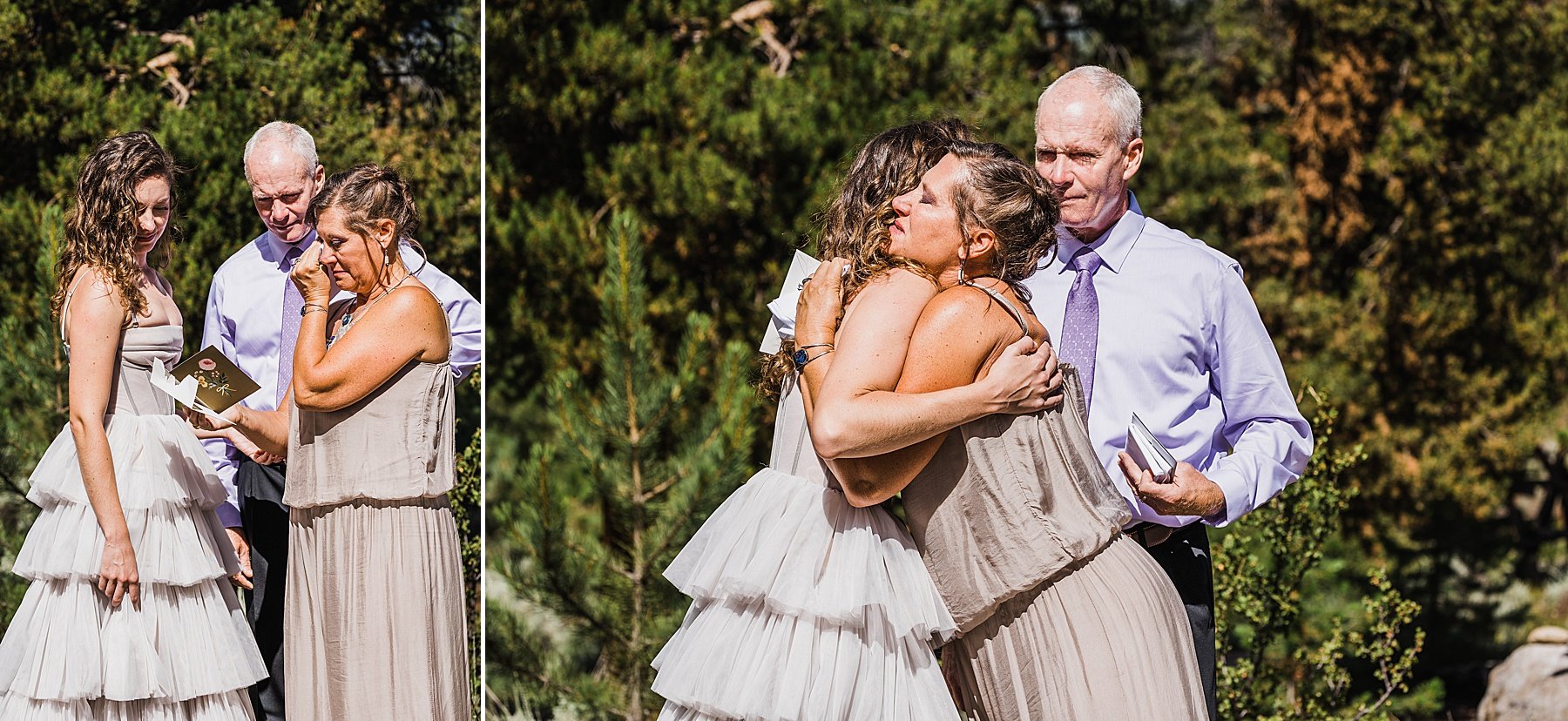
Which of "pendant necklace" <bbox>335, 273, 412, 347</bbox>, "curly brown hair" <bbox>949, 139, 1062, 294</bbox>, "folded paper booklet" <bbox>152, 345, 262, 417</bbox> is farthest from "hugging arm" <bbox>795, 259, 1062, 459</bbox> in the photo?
"folded paper booklet" <bbox>152, 345, 262, 417</bbox>

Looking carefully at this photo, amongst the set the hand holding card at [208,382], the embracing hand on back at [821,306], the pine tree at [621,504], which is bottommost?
the pine tree at [621,504]

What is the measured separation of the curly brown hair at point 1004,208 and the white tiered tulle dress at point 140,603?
1.96 metres

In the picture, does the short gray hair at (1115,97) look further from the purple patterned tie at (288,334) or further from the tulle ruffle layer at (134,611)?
the tulle ruffle layer at (134,611)

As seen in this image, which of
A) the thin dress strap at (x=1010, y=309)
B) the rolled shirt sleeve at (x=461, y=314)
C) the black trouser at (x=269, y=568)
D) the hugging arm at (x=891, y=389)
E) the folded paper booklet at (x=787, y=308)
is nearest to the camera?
the hugging arm at (x=891, y=389)

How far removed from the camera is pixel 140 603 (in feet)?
10.2

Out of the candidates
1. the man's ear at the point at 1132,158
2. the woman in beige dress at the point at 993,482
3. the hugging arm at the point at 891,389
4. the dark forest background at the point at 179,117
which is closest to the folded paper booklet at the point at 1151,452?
the woman in beige dress at the point at 993,482

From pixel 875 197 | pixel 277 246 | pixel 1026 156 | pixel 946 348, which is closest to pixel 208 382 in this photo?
pixel 277 246

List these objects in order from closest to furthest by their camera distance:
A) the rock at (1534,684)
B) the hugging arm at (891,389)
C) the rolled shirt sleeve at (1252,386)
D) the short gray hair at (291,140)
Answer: the hugging arm at (891,389) → the rolled shirt sleeve at (1252,386) → the short gray hair at (291,140) → the rock at (1534,684)

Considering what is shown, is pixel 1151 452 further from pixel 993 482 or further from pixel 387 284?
pixel 387 284

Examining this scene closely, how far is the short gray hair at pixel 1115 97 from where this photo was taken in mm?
2941

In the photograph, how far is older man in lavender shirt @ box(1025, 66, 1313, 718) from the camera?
290cm

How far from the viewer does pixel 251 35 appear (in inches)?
185

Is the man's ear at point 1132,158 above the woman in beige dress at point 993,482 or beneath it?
above

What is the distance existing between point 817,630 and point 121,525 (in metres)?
1.68
